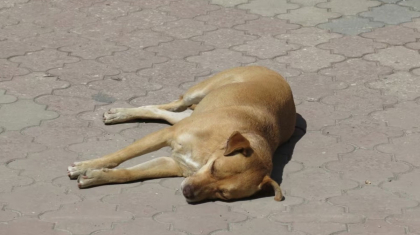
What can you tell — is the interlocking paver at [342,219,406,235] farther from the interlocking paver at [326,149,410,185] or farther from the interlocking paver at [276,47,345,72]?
the interlocking paver at [276,47,345,72]

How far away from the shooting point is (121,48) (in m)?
8.04

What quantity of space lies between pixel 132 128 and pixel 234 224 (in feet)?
5.27

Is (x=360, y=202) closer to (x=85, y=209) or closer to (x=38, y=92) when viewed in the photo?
(x=85, y=209)

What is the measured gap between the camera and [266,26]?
8797 mm

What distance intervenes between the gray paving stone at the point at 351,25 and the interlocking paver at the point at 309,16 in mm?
115

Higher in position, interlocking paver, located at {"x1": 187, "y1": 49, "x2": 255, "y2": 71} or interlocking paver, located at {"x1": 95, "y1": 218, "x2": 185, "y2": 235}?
interlocking paver, located at {"x1": 95, "y1": 218, "x2": 185, "y2": 235}

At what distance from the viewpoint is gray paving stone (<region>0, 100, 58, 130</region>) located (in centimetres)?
632

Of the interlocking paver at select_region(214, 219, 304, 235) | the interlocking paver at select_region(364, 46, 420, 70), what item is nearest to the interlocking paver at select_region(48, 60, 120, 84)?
the interlocking paver at select_region(364, 46, 420, 70)

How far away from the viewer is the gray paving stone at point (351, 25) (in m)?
8.73

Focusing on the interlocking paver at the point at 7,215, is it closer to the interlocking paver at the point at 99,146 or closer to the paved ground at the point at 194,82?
the paved ground at the point at 194,82

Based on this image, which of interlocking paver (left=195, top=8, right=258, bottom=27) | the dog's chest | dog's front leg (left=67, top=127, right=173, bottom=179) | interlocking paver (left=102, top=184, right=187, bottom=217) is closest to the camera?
interlocking paver (left=102, top=184, right=187, bottom=217)

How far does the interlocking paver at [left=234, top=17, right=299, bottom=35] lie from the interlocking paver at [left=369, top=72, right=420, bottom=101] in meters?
1.48

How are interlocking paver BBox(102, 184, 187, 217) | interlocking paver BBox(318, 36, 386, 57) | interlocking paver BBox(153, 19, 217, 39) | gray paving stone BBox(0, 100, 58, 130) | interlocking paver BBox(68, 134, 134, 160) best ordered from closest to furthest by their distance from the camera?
1. interlocking paver BBox(102, 184, 187, 217)
2. interlocking paver BBox(68, 134, 134, 160)
3. gray paving stone BBox(0, 100, 58, 130)
4. interlocking paver BBox(318, 36, 386, 57)
5. interlocking paver BBox(153, 19, 217, 39)

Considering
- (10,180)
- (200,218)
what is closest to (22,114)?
(10,180)
